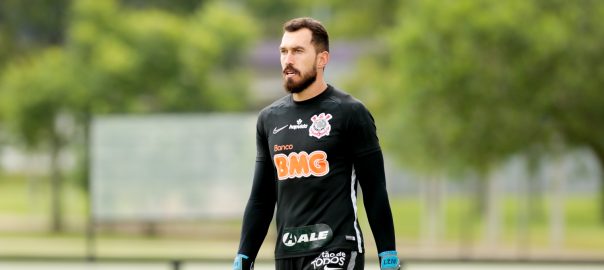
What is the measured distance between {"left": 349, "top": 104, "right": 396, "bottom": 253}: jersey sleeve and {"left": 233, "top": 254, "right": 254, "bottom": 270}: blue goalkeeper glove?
677mm

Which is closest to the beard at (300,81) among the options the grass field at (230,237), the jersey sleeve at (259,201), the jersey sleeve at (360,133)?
the jersey sleeve at (360,133)

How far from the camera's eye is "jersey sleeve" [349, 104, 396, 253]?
255 inches

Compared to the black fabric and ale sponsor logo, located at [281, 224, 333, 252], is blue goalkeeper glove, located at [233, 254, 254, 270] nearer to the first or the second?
ale sponsor logo, located at [281, 224, 333, 252]

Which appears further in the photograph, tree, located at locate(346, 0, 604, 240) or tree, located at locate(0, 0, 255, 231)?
Answer: tree, located at locate(0, 0, 255, 231)

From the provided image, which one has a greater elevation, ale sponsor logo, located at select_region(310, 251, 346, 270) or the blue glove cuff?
the blue glove cuff

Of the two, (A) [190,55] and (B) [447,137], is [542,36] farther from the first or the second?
(A) [190,55]

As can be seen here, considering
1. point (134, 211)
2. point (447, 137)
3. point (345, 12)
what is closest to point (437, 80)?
point (447, 137)

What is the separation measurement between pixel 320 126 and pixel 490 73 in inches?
980

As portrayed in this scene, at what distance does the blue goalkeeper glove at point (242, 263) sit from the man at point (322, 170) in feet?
0.85

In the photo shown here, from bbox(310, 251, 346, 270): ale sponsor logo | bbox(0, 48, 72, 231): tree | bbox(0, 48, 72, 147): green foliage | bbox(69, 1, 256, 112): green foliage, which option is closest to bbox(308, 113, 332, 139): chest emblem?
bbox(310, 251, 346, 270): ale sponsor logo

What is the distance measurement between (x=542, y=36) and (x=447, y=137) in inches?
120

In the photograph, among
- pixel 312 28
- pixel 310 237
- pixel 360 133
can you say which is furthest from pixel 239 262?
pixel 312 28

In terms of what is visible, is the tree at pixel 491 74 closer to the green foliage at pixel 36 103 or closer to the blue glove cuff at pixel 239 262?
the green foliage at pixel 36 103

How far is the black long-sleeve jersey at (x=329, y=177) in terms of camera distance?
21.3 ft
